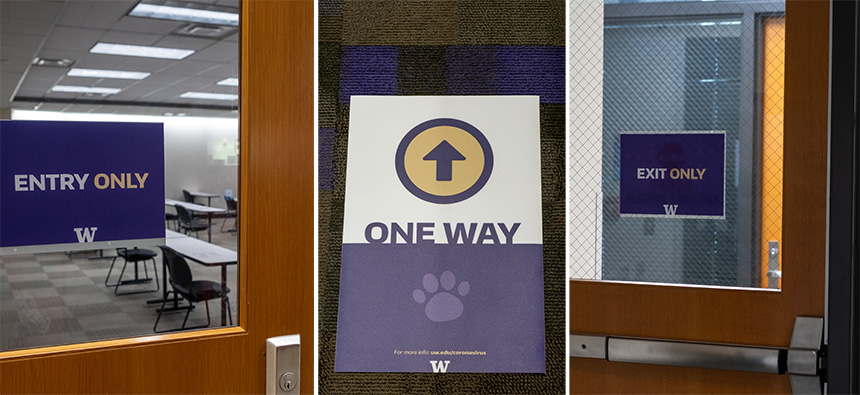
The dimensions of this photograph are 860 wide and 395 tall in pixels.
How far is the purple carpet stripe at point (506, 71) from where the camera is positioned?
1.36m

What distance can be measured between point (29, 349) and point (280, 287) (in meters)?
0.48

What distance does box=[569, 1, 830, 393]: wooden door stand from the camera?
5.26ft

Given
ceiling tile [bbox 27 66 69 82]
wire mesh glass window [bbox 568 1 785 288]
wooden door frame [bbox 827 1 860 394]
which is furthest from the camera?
wire mesh glass window [bbox 568 1 785 288]

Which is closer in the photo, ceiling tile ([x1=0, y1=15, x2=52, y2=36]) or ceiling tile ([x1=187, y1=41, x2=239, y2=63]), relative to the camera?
ceiling tile ([x1=0, y1=15, x2=52, y2=36])

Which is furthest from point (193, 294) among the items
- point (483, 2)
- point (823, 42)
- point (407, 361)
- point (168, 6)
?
point (823, 42)

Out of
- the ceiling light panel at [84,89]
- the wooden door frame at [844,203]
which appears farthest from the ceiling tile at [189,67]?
the wooden door frame at [844,203]

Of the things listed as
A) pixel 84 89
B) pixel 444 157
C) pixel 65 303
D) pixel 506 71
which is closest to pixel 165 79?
pixel 84 89

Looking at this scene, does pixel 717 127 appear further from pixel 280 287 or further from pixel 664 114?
pixel 280 287

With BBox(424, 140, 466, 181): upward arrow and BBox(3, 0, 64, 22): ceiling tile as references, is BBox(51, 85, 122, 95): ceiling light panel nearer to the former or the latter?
BBox(3, 0, 64, 22): ceiling tile

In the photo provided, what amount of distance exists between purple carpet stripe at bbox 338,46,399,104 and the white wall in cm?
25

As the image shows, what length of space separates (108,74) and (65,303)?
444 millimetres

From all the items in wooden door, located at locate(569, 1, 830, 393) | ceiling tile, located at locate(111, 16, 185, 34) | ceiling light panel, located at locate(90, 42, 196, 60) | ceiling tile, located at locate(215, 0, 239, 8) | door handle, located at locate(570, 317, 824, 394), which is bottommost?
door handle, located at locate(570, 317, 824, 394)

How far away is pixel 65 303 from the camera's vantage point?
1224 mm

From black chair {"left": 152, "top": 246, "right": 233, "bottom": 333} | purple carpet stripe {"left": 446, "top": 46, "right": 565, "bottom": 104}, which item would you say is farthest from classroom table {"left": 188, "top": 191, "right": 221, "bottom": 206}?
purple carpet stripe {"left": 446, "top": 46, "right": 565, "bottom": 104}
